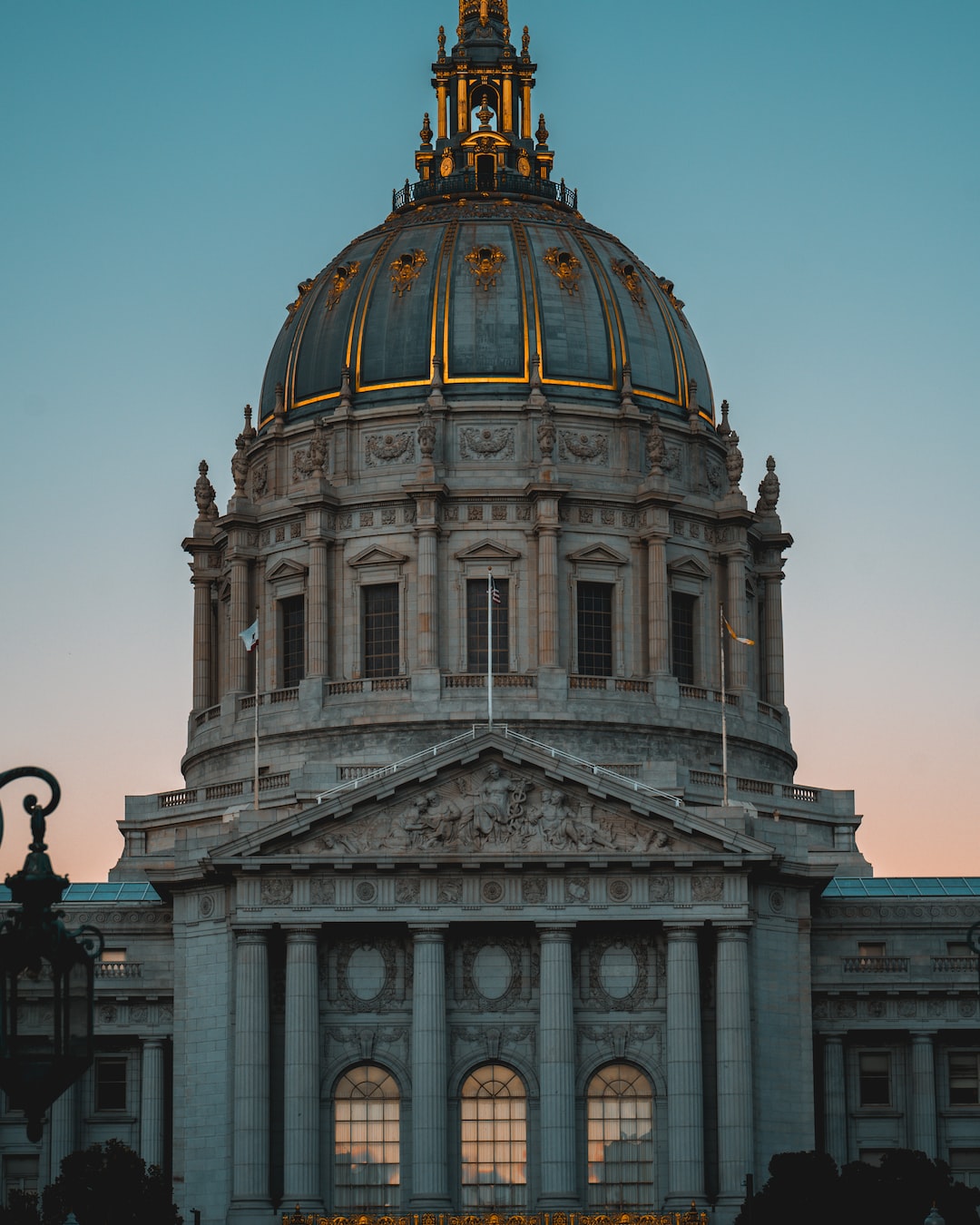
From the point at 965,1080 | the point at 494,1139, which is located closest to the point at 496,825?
the point at 494,1139

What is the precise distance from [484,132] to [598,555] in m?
24.6

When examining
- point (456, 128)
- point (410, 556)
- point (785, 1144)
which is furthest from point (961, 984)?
point (456, 128)

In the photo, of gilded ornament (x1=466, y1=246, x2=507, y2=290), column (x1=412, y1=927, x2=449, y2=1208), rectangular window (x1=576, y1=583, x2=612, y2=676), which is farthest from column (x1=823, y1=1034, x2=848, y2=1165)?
gilded ornament (x1=466, y1=246, x2=507, y2=290)

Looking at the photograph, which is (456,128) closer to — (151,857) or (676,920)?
(151,857)

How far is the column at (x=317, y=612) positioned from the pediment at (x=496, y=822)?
68.8 feet

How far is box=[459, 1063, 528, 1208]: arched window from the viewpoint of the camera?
81.1 metres

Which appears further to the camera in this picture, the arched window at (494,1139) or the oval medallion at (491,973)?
the oval medallion at (491,973)

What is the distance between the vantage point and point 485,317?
357 feet

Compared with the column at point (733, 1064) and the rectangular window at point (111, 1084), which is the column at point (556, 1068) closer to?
the column at point (733, 1064)

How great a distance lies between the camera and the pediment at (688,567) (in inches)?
4154

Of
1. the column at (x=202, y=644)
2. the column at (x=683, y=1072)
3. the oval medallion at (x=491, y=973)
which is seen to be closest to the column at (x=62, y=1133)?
the oval medallion at (x=491, y=973)

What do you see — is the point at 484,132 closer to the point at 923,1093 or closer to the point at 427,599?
the point at 427,599

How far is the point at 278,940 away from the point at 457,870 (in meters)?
6.32

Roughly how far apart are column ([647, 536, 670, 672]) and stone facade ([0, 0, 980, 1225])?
0.49 feet
